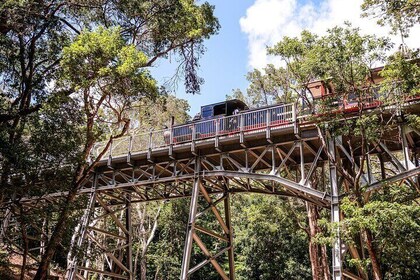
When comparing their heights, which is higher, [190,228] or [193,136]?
[193,136]

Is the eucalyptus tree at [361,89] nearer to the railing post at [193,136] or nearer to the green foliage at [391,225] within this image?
the green foliage at [391,225]

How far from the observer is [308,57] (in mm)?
11344

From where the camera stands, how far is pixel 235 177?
15547 mm

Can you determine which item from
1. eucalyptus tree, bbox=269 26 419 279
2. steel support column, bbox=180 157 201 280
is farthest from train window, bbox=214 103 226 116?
eucalyptus tree, bbox=269 26 419 279

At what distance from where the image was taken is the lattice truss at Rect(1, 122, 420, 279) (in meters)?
11.4

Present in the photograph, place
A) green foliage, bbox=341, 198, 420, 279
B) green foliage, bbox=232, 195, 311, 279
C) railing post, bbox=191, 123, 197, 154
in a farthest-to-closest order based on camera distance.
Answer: green foliage, bbox=232, 195, 311, 279 → railing post, bbox=191, 123, 197, 154 → green foliage, bbox=341, 198, 420, 279

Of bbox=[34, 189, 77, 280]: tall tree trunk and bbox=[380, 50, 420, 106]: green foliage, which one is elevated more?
bbox=[380, 50, 420, 106]: green foliage

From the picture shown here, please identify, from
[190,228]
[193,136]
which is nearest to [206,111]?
[193,136]

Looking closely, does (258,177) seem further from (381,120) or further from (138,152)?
(138,152)

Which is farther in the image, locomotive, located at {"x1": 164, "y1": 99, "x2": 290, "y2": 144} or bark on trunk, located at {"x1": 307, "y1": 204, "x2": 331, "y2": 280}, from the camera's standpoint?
bark on trunk, located at {"x1": 307, "y1": 204, "x2": 331, "y2": 280}

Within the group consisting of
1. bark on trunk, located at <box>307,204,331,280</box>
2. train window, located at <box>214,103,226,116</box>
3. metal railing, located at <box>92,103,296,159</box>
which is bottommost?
bark on trunk, located at <box>307,204,331,280</box>

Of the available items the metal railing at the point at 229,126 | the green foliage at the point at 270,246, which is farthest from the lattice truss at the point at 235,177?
the green foliage at the point at 270,246

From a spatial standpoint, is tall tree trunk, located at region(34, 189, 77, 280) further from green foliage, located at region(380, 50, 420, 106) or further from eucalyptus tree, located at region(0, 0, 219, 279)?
green foliage, located at region(380, 50, 420, 106)

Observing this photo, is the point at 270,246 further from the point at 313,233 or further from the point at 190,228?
the point at 190,228
